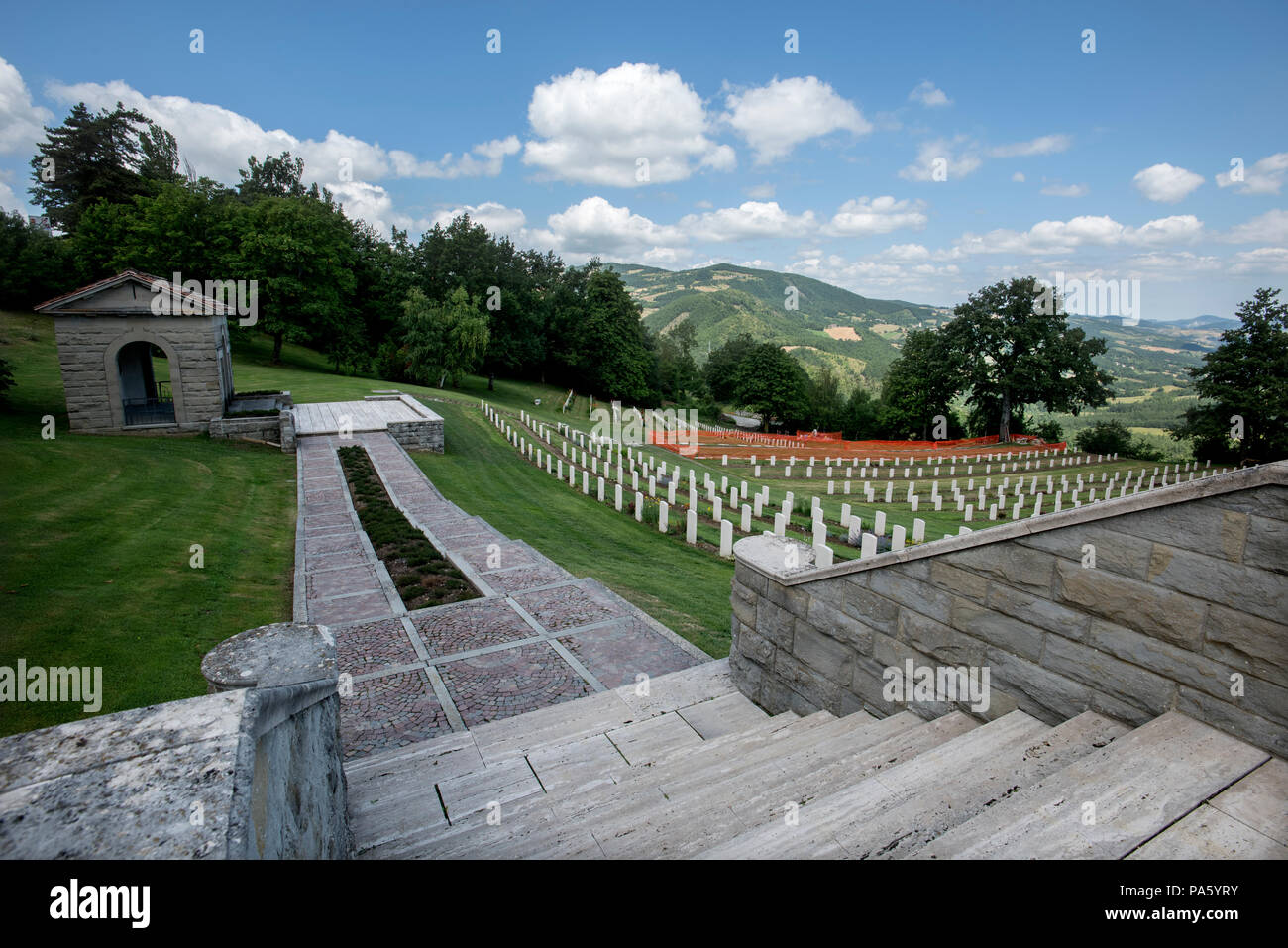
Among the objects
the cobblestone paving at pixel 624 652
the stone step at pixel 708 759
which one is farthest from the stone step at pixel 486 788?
the cobblestone paving at pixel 624 652

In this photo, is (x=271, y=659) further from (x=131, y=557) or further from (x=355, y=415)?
(x=355, y=415)

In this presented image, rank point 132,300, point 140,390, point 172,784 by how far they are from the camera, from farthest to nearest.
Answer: point 140,390
point 132,300
point 172,784

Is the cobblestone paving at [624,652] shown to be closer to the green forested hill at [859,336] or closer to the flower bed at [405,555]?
the flower bed at [405,555]

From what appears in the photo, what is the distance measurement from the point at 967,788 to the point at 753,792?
1.16 meters

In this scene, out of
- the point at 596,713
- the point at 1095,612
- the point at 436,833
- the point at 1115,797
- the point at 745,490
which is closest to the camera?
the point at 1115,797


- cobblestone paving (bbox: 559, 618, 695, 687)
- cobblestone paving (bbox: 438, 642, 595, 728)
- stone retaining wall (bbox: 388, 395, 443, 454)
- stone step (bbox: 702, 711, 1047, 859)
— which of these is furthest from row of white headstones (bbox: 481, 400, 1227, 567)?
stone step (bbox: 702, 711, 1047, 859)

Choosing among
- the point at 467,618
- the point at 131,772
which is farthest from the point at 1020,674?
the point at 467,618

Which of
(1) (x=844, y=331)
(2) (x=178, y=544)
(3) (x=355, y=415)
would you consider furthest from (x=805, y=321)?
(2) (x=178, y=544)

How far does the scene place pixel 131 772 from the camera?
5.99ft

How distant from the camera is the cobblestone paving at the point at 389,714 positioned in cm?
539

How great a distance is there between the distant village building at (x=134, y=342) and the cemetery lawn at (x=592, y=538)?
6.20 meters

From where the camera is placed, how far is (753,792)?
3602 millimetres
